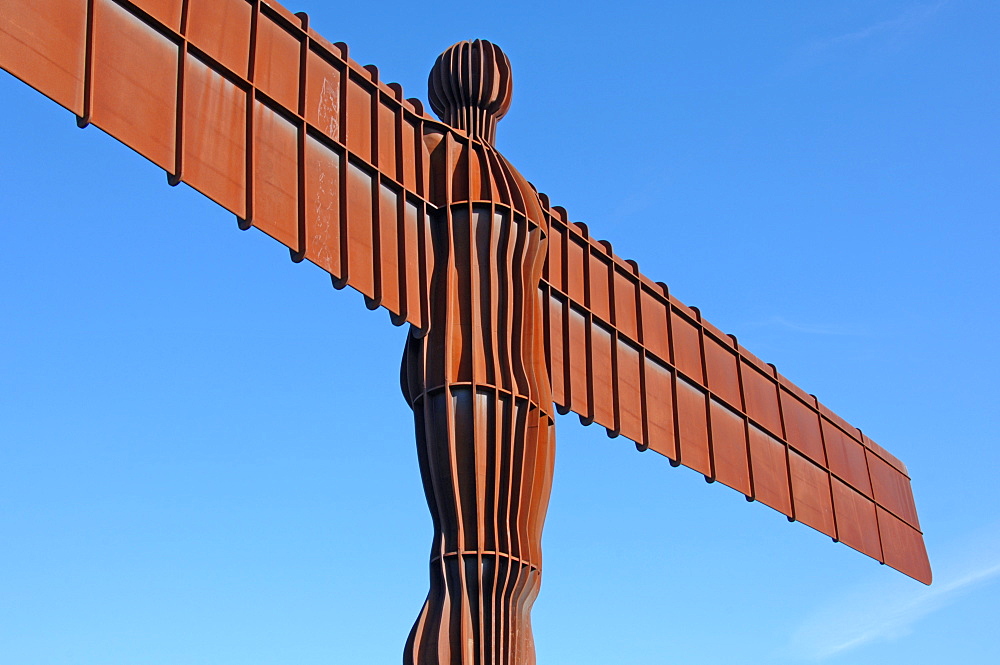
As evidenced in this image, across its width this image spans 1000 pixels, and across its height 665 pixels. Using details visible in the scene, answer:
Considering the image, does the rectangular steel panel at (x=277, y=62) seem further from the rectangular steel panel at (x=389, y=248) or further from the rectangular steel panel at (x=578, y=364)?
the rectangular steel panel at (x=578, y=364)

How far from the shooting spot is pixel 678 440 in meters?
16.1

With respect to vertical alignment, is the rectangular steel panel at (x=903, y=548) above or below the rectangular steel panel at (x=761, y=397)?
below

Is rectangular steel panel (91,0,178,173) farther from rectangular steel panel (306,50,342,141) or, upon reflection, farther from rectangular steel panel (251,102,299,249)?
rectangular steel panel (306,50,342,141)

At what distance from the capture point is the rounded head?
1388 cm

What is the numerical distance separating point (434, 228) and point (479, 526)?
315 cm

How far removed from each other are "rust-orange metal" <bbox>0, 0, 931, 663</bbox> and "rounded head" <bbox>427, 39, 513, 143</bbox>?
0.07ft

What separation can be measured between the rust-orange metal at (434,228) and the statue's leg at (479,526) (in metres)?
0.02

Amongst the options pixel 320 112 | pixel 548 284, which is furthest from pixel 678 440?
pixel 320 112

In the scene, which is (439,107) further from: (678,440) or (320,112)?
(678,440)

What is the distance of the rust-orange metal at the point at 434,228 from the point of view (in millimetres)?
10422

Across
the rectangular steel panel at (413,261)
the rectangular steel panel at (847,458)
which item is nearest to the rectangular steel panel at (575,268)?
the rectangular steel panel at (413,261)

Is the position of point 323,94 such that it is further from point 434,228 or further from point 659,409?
point 659,409

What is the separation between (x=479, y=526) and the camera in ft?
39.1

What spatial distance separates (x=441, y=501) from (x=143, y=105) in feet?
14.8
